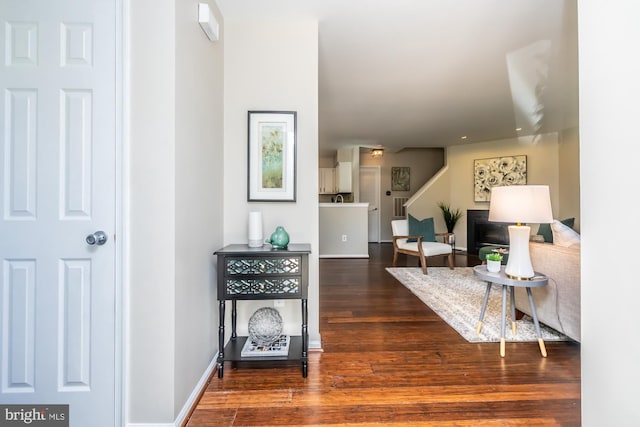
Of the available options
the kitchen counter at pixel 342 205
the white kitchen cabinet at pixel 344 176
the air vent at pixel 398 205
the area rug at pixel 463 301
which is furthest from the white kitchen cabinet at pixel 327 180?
the area rug at pixel 463 301

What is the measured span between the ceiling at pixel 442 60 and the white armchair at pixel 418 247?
1.99m

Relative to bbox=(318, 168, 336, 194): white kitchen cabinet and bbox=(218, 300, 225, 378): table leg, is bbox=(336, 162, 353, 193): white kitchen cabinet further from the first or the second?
bbox=(218, 300, 225, 378): table leg

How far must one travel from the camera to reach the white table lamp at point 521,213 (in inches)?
76.1

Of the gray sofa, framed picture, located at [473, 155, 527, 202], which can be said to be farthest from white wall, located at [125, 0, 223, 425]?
framed picture, located at [473, 155, 527, 202]

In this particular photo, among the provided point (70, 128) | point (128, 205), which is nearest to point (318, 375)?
point (128, 205)

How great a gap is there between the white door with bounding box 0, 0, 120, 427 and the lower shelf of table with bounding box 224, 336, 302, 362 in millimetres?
648

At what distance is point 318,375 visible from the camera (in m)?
1.79

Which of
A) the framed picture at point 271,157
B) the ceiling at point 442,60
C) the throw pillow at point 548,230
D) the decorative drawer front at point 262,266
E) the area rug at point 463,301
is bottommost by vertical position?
the area rug at point 463,301

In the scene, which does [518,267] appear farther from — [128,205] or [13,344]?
[13,344]

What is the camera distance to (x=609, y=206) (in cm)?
103

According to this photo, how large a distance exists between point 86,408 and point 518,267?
2674 mm

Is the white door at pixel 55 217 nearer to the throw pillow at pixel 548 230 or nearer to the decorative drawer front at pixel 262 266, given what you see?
the decorative drawer front at pixel 262 266

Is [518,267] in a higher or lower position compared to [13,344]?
higher

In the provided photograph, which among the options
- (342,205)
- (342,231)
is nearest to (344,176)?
(342,205)
